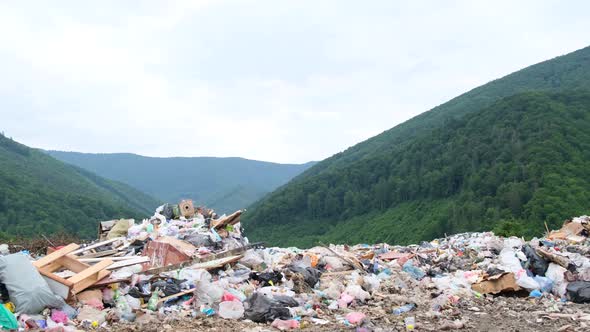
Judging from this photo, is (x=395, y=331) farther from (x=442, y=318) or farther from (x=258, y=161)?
(x=258, y=161)

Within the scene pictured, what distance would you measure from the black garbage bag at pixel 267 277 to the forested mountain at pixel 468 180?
1832 cm

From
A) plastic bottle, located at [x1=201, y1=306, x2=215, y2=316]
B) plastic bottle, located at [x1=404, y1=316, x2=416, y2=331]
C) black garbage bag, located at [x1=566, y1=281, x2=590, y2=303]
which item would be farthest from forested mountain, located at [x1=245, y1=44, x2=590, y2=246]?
plastic bottle, located at [x1=201, y1=306, x2=215, y2=316]

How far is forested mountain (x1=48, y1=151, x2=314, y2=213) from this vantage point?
16375cm

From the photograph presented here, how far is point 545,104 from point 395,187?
17.1 meters

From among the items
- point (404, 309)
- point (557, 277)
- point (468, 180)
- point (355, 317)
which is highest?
point (355, 317)

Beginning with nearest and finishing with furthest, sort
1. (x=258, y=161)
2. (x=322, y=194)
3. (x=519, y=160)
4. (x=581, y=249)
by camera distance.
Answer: (x=581, y=249) → (x=519, y=160) → (x=322, y=194) → (x=258, y=161)

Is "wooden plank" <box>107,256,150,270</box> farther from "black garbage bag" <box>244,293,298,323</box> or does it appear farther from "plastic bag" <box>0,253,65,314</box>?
"black garbage bag" <box>244,293,298,323</box>

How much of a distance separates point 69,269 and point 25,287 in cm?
110

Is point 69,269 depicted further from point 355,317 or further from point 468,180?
point 468,180

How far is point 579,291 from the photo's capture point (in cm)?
677

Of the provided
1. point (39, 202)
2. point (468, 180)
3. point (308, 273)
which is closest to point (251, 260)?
point (308, 273)

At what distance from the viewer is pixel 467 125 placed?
58.4 m

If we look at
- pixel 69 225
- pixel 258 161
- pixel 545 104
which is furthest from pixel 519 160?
pixel 258 161

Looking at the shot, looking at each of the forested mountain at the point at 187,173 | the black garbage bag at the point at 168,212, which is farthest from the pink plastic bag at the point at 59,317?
the forested mountain at the point at 187,173
